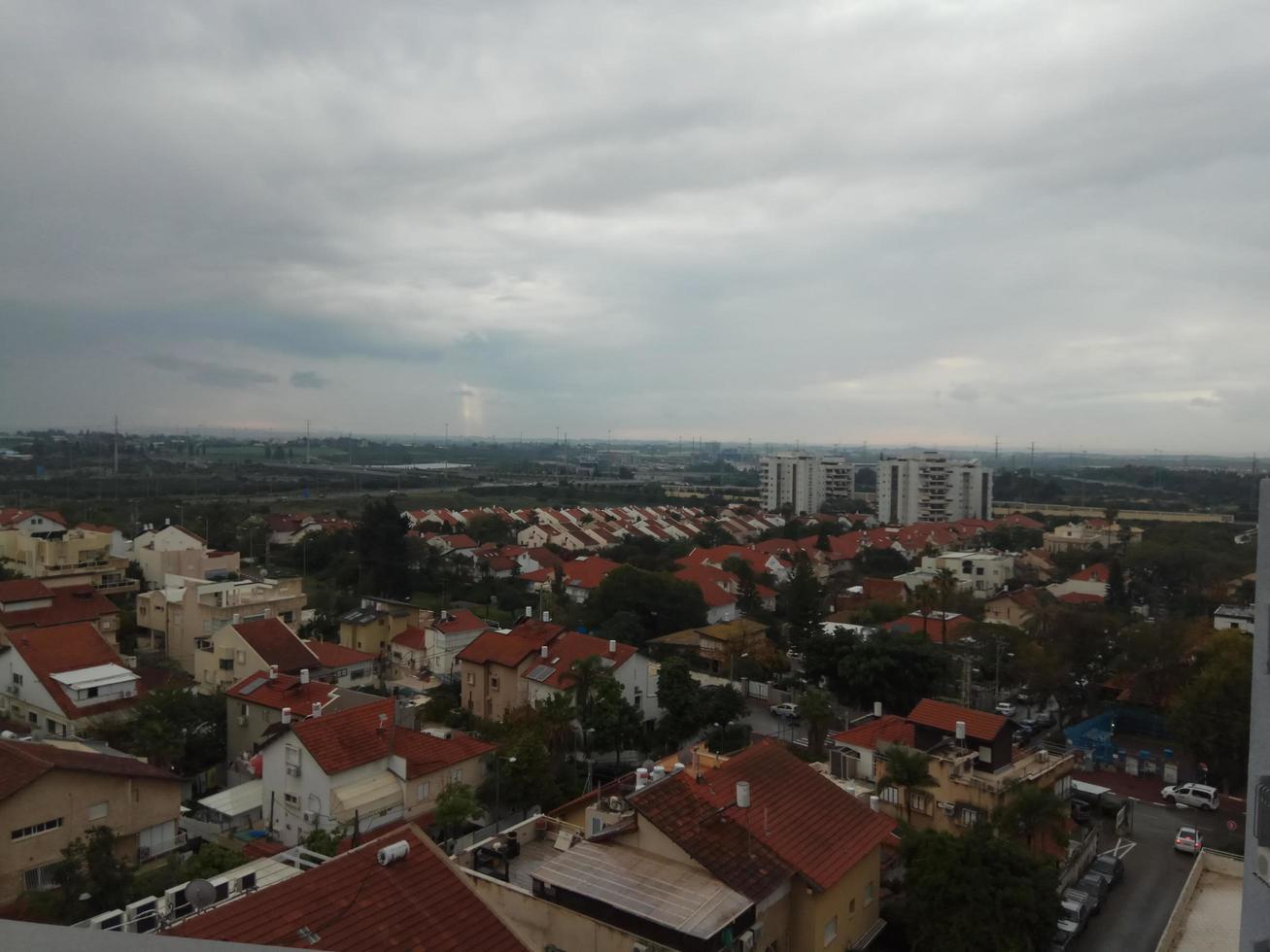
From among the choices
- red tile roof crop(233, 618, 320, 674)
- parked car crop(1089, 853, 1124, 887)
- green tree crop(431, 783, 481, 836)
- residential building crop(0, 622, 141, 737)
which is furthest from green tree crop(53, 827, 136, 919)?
parked car crop(1089, 853, 1124, 887)

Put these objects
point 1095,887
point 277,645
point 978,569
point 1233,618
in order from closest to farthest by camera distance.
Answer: point 1095,887 < point 277,645 < point 1233,618 < point 978,569

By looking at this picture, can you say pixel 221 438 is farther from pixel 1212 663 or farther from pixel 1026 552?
pixel 1212 663

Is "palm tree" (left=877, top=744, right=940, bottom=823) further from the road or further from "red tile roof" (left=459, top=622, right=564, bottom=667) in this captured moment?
"red tile roof" (left=459, top=622, right=564, bottom=667)

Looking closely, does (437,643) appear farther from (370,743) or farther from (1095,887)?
(1095,887)

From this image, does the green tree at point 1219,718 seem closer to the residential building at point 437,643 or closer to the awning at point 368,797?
the awning at point 368,797

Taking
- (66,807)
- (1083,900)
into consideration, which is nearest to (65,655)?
(66,807)
